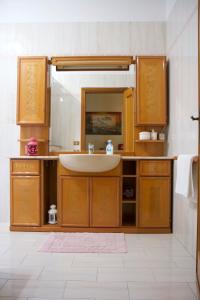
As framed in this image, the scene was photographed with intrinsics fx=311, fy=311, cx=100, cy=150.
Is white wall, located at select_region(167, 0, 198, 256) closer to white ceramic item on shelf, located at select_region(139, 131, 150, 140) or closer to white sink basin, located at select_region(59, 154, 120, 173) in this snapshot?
white ceramic item on shelf, located at select_region(139, 131, 150, 140)

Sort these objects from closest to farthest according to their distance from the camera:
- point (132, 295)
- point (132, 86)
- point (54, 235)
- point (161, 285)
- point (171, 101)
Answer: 1. point (132, 295)
2. point (161, 285)
3. point (54, 235)
4. point (171, 101)
5. point (132, 86)

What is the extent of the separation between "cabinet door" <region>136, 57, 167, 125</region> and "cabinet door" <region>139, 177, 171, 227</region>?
71 centimetres

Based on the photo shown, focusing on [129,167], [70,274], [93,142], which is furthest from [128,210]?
[70,274]

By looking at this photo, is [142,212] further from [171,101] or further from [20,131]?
[20,131]

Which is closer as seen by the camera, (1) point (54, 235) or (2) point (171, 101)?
(1) point (54, 235)

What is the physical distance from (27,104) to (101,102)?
0.86 meters

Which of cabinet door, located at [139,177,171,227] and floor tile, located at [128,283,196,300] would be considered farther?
cabinet door, located at [139,177,171,227]

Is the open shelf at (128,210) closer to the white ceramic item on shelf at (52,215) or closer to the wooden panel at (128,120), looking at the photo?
the wooden panel at (128,120)

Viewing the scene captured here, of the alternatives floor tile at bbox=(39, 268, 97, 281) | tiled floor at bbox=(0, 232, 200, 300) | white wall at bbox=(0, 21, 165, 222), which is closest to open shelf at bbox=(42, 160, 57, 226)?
white wall at bbox=(0, 21, 165, 222)

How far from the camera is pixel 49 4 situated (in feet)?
12.5

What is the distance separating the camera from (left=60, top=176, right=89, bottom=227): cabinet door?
10.7 ft

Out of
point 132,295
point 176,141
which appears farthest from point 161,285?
point 176,141

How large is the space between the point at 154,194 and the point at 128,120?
37.3 inches

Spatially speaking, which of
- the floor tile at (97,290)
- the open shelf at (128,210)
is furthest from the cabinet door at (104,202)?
the floor tile at (97,290)
